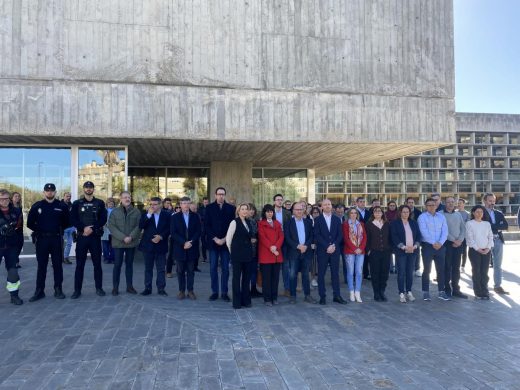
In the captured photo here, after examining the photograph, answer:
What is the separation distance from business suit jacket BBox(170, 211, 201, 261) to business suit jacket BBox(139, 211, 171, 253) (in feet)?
1.32

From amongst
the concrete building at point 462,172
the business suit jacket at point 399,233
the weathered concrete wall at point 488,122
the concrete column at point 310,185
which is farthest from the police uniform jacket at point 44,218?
the weathered concrete wall at point 488,122

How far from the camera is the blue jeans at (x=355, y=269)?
6.53m

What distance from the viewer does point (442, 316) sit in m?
5.61

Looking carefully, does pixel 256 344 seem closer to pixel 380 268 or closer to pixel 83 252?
pixel 380 268

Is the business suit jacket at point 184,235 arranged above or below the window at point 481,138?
below

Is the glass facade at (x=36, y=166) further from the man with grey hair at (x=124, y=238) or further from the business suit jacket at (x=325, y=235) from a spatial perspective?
the business suit jacket at (x=325, y=235)

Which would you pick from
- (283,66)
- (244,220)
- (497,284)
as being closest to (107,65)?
(283,66)

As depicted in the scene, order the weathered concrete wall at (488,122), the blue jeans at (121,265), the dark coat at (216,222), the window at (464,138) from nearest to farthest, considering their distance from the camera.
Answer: the dark coat at (216,222) → the blue jeans at (121,265) → the weathered concrete wall at (488,122) → the window at (464,138)

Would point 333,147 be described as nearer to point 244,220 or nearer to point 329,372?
point 244,220

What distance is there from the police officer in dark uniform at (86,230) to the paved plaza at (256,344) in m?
0.41

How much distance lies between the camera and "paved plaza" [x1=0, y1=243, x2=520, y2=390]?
3490 millimetres

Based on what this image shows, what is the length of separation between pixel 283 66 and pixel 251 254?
664 cm

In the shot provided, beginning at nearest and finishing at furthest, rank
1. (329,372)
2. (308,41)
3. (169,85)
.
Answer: (329,372)
(169,85)
(308,41)

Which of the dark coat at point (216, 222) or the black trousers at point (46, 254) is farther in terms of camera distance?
the dark coat at point (216, 222)
